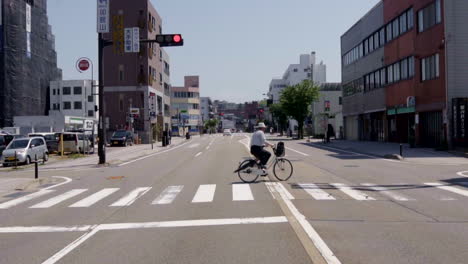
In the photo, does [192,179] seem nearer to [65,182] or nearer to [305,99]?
[65,182]

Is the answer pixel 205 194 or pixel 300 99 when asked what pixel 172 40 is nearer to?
pixel 205 194

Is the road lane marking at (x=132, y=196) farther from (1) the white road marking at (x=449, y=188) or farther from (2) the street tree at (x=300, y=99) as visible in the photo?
(2) the street tree at (x=300, y=99)

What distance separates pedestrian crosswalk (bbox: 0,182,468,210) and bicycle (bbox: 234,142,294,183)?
1.71ft

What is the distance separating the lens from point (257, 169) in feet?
51.5

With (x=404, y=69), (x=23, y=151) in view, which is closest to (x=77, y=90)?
(x=23, y=151)

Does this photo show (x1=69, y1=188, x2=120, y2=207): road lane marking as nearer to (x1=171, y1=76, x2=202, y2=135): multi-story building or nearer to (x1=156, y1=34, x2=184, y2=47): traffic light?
(x1=156, y1=34, x2=184, y2=47): traffic light

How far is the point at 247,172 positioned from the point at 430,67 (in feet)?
74.9

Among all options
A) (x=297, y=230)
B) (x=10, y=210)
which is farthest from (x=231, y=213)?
(x=10, y=210)

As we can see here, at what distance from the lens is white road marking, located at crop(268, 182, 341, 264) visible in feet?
21.4

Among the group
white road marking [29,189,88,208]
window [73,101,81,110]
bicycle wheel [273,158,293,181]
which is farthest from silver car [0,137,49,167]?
window [73,101,81,110]

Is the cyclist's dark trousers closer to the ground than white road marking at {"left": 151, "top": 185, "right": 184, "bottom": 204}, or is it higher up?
higher up

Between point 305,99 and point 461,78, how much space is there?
39878mm

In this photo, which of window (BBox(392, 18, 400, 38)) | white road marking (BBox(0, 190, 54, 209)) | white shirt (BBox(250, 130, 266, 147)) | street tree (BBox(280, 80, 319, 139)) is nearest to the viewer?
white road marking (BBox(0, 190, 54, 209))

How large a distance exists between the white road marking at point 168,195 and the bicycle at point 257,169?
6.69ft
